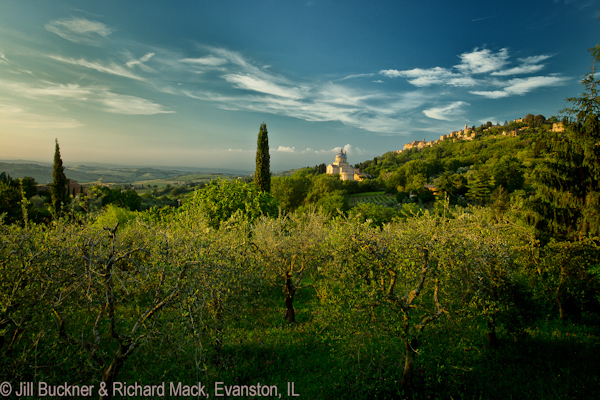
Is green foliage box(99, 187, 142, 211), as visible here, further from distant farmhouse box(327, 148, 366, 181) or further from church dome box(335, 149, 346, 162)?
church dome box(335, 149, 346, 162)

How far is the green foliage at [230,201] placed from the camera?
20.2 m

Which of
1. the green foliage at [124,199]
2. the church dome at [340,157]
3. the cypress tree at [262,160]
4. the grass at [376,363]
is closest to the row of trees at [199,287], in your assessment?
the grass at [376,363]

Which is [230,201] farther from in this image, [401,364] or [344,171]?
[344,171]

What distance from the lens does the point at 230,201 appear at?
2075 cm

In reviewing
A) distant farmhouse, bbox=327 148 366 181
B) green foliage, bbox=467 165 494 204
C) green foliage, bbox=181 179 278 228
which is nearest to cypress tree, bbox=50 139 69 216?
green foliage, bbox=181 179 278 228

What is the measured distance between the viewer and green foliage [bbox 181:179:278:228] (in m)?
20.2

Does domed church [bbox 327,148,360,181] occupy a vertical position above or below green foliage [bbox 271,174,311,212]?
above

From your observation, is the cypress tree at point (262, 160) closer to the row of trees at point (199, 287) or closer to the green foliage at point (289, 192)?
the row of trees at point (199, 287)

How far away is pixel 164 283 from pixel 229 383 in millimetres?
4347

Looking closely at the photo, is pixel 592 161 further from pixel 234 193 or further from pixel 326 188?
pixel 326 188

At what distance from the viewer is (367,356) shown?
7.79 meters

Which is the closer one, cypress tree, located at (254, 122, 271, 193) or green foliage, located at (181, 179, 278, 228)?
green foliage, located at (181, 179, 278, 228)

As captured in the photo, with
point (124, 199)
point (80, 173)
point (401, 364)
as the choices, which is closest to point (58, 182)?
point (124, 199)

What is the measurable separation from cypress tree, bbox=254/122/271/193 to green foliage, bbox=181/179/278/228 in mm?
14854
